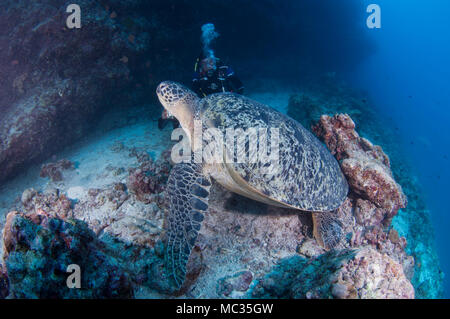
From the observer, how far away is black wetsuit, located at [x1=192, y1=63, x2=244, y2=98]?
571 cm

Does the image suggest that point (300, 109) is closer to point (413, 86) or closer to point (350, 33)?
point (350, 33)

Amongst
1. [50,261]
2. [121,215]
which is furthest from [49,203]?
[50,261]

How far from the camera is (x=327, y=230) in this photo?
3.55 m

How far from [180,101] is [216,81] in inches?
89.5

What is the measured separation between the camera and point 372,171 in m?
4.22

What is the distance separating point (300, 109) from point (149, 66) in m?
7.49

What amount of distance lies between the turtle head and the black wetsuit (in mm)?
1910

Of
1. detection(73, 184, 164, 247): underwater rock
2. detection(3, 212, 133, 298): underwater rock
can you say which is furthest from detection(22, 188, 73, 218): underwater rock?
detection(3, 212, 133, 298): underwater rock

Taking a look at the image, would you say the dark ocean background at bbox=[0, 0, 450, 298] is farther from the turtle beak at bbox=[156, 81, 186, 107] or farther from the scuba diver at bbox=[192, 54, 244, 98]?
the turtle beak at bbox=[156, 81, 186, 107]

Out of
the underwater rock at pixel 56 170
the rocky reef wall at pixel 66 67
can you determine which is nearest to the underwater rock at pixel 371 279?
the underwater rock at pixel 56 170

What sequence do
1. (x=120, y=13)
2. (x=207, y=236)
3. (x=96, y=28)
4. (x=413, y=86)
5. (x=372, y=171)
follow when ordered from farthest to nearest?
(x=413, y=86) → (x=120, y=13) → (x=96, y=28) → (x=372, y=171) → (x=207, y=236)
